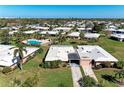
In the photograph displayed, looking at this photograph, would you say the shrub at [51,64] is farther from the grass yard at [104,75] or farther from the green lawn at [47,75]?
the grass yard at [104,75]

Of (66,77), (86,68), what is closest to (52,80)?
(66,77)

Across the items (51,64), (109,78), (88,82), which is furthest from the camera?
(51,64)

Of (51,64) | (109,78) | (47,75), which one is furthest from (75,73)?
(109,78)

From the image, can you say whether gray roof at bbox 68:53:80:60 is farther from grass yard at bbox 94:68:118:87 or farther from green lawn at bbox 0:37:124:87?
grass yard at bbox 94:68:118:87

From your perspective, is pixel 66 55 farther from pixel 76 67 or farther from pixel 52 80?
pixel 52 80

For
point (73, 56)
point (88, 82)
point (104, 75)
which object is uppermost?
point (88, 82)

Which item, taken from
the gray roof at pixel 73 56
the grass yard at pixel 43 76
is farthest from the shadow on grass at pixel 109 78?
the gray roof at pixel 73 56

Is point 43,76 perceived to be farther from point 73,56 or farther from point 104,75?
point 73,56

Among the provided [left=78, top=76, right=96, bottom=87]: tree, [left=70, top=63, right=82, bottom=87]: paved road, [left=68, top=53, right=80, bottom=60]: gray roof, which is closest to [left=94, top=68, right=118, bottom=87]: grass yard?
[left=78, top=76, right=96, bottom=87]: tree
